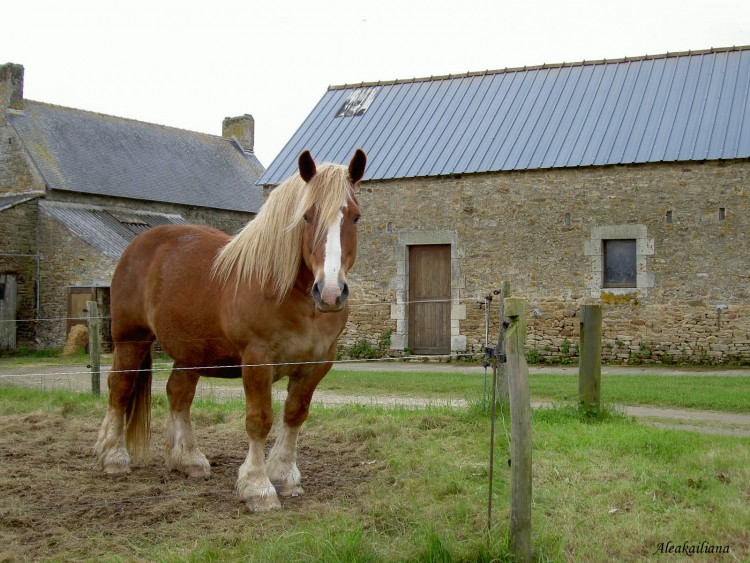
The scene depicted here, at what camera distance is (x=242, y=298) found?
547cm

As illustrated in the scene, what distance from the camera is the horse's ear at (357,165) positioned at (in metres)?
5.32

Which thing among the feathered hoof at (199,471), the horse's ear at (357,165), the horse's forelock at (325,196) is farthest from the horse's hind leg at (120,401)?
the horse's ear at (357,165)

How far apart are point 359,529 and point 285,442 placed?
1.61 m

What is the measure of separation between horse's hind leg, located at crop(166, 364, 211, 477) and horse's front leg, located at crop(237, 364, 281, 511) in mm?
964

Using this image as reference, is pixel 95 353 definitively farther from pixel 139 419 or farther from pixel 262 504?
pixel 262 504

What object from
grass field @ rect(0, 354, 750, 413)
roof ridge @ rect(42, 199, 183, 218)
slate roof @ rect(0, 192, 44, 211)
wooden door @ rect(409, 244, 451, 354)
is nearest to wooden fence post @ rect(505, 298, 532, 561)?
grass field @ rect(0, 354, 750, 413)

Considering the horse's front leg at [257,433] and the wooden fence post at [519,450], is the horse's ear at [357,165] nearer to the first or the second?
the horse's front leg at [257,433]

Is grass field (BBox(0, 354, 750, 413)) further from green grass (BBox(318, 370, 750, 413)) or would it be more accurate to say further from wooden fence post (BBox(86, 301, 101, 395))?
wooden fence post (BBox(86, 301, 101, 395))

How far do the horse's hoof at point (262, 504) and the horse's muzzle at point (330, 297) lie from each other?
1334 millimetres

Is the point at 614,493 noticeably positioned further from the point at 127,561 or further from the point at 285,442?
the point at 127,561

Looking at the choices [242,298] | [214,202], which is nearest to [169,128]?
[214,202]

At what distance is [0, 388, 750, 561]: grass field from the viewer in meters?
4.34

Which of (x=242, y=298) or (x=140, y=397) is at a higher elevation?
(x=242, y=298)

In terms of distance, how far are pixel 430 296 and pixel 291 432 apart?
1215 centimetres
